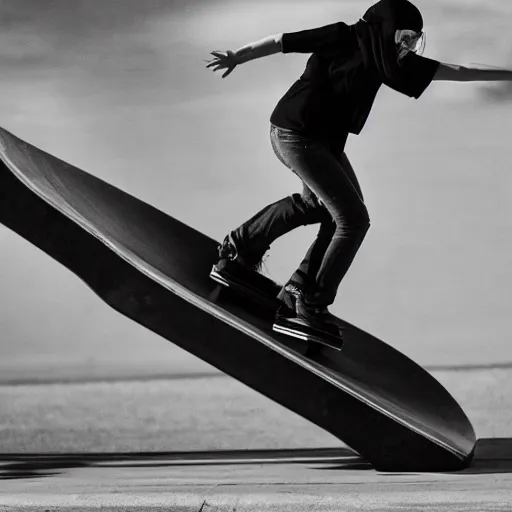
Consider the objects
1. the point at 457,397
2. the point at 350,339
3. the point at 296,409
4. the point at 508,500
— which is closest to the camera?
the point at 508,500

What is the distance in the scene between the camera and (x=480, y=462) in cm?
225

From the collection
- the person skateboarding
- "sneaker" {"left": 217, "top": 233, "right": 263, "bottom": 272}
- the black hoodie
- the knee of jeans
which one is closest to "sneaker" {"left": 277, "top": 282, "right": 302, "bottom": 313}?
the person skateboarding

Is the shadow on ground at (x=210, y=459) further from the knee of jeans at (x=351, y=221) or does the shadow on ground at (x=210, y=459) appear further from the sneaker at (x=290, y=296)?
the knee of jeans at (x=351, y=221)

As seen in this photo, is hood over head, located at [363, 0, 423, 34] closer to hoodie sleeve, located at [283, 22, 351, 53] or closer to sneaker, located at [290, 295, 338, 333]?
hoodie sleeve, located at [283, 22, 351, 53]

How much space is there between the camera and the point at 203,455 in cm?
271

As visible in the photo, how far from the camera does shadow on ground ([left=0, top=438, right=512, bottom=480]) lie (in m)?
2.32

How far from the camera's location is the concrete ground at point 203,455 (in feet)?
6.15

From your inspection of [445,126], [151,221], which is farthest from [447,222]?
[151,221]

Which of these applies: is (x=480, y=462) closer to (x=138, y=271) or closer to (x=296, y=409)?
(x=296, y=409)

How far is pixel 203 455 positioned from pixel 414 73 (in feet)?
4.66

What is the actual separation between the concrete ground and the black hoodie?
0.98 metres

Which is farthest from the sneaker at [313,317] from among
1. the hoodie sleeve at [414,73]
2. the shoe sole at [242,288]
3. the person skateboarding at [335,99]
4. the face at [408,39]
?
the face at [408,39]

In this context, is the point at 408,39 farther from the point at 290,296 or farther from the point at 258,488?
the point at 258,488

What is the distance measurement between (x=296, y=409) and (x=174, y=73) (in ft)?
6.31
